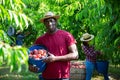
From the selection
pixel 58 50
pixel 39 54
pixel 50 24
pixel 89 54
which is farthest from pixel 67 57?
pixel 89 54

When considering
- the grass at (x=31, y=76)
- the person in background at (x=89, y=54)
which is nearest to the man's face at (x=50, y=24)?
the person in background at (x=89, y=54)

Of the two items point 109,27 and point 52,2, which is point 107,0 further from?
point 52,2

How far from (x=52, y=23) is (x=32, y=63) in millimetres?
686

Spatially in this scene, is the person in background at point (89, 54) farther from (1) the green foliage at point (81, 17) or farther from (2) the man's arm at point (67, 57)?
(2) the man's arm at point (67, 57)

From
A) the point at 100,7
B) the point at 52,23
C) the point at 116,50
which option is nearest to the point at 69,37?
the point at 52,23

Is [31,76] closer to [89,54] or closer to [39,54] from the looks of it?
[89,54]

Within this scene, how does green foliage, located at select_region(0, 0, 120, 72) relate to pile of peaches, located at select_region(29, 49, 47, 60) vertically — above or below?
above

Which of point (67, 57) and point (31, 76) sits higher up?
point (67, 57)

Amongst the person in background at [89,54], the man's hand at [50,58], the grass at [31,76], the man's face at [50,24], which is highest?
the man's face at [50,24]

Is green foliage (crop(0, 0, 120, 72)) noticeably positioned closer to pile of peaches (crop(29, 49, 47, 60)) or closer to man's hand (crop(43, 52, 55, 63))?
pile of peaches (crop(29, 49, 47, 60))

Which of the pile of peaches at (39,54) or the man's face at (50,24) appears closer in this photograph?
the pile of peaches at (39,54)

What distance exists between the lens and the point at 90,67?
1106cm

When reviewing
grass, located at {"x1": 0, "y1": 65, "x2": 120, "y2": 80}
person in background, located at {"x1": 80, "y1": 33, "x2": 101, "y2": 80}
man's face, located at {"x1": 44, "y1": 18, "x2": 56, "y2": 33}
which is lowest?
grass, located at {"x1": 0, "y1": 65, "x2": 120, "y2": 80}

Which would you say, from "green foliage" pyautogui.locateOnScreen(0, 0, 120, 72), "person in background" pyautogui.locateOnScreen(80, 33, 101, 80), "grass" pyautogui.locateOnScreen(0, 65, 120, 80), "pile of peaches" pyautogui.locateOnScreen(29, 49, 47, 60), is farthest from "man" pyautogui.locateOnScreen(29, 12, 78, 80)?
"grass" pyautogui.locateOnScreen(0, 65, 120, 80)
